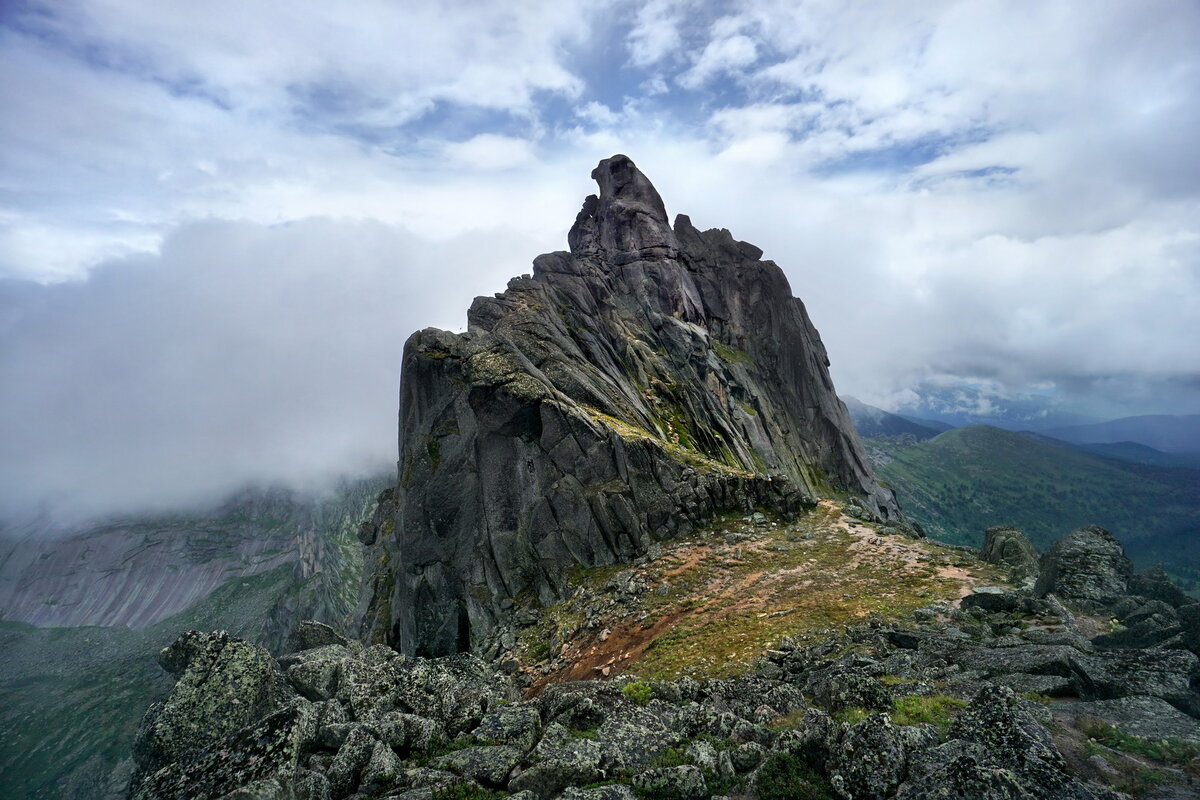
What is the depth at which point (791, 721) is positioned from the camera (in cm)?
1398

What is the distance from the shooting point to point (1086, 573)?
84.7 ft

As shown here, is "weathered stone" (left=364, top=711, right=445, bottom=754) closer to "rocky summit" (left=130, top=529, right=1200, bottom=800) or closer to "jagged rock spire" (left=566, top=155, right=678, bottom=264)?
"rocky summit" (left=130, top=529, right=1200, bottom=800)

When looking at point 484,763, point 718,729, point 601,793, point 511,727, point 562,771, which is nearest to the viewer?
point 601,793

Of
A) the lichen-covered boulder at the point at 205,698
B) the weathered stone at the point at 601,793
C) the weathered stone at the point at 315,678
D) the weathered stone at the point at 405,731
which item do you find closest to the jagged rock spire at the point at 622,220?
the weathered stone at the point at 315,678

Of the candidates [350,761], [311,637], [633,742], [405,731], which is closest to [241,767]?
[350,761]

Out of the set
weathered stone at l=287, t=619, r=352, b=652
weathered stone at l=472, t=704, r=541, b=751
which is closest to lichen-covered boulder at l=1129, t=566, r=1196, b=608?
weathered stone at l=472, t=704, r=541, b=751

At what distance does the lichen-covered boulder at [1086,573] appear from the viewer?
2444cm

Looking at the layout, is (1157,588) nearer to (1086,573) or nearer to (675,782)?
(1086,573)

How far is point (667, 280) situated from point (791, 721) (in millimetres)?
99836

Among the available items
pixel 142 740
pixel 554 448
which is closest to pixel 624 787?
pixel 142 740

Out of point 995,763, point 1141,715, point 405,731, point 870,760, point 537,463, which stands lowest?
point 405,731

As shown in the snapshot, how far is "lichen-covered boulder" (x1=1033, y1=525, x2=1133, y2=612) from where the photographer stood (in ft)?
80.2

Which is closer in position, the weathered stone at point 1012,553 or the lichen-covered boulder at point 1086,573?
the lichen-covered boulder at point 1086,573

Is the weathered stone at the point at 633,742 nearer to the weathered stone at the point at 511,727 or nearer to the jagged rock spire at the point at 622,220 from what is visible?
the weathered stone at the point at 511,727
